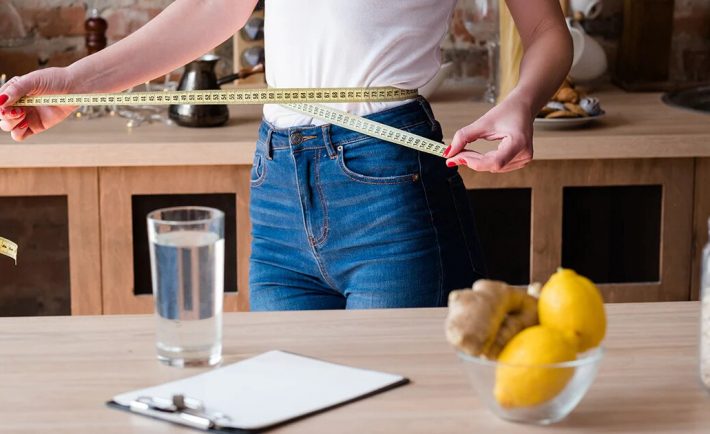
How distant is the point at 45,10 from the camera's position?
11.8 feet

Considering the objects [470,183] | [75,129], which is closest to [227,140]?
[75,129]

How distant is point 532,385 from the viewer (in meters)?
1.10

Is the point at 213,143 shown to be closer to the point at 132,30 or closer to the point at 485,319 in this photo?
the point at 132,30

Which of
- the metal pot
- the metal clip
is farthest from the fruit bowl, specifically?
the metal pot

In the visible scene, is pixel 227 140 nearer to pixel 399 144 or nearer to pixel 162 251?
pixel 399 144

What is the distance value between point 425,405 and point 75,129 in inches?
79.4

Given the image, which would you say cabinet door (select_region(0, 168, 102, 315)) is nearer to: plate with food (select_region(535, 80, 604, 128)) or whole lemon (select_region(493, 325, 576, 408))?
plate with food (select_region(535, 80, 604, 128))

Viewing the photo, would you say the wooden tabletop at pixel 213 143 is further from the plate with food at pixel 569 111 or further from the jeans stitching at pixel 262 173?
the jeans stitching at pixel 262 173

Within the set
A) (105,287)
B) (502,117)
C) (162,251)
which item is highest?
(502,117)

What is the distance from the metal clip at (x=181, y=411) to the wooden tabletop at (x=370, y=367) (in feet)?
0.04

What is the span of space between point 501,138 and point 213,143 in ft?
4.61

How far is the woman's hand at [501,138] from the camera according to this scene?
1500mm

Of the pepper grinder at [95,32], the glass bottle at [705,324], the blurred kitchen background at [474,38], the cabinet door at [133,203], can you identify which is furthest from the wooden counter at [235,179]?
the glass bottle at [705,324]

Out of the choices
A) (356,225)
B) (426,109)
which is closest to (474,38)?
(426,109)
